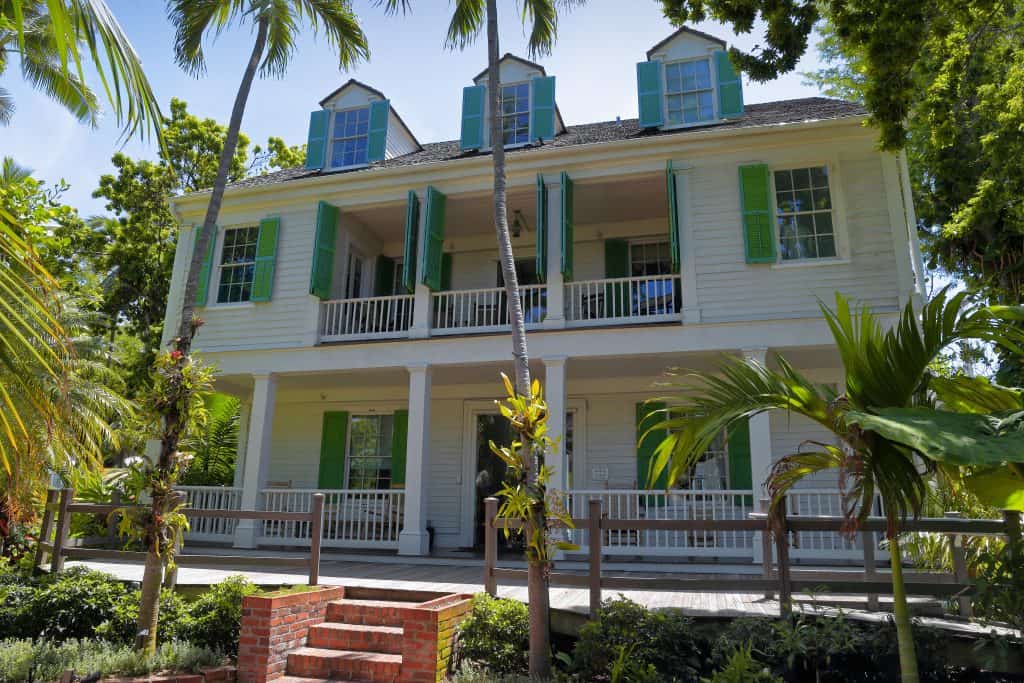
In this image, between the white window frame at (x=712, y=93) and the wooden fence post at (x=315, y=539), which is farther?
the white window frame at (x=712, y=93)

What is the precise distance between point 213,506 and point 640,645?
32.5 ft

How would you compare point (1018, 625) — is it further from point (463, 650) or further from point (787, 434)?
point (787, 434)

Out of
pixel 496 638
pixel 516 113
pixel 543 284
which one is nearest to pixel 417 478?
pixel 543 284

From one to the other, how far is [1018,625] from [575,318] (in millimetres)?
7558

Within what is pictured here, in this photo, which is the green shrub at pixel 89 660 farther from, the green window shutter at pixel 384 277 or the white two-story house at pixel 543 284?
the green window shutter at pixel 384 277

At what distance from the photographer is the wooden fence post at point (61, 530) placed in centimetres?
808

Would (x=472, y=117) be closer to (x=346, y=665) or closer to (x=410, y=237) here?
(x=410, y=237)

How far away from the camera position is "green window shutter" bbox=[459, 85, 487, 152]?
12.8 metres

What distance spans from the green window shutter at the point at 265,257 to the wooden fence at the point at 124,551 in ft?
16.1

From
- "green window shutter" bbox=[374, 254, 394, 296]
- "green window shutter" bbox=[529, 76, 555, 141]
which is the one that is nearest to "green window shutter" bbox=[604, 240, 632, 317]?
"green window shutter" bbox=[529, 76, 555, 141]

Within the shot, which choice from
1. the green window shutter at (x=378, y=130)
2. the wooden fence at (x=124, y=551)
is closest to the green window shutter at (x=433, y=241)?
the green window shutter at (x=378, y=130)

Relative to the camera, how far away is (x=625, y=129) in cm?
1298

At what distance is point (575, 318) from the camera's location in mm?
11289

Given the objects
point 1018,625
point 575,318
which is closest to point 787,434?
point 575,318
